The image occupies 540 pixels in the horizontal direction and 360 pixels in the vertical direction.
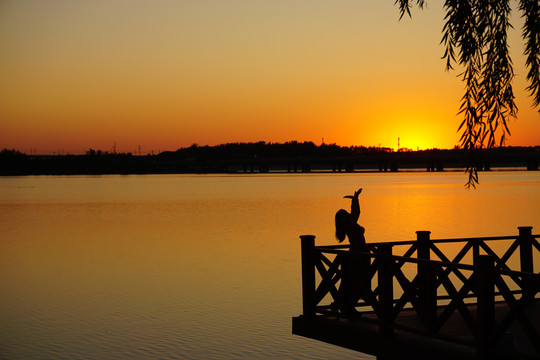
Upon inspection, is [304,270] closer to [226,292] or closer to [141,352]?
[141,352]

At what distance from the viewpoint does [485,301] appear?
28.6 feet

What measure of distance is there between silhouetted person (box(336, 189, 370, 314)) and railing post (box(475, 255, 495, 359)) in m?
2.56

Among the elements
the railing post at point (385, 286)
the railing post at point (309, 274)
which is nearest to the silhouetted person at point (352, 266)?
the railing post at point (309, 274)

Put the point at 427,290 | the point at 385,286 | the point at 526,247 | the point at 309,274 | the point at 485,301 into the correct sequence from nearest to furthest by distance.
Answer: the point at 485,301 → the point at 385,286 → the point at 427,290 → the point at 309,274 → the point at 526,247

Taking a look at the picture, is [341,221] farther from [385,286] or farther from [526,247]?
[526,247]

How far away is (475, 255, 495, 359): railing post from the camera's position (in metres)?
8.66

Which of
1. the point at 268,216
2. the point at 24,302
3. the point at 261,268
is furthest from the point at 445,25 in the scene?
the point at 268,216

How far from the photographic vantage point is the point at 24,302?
24875 mm

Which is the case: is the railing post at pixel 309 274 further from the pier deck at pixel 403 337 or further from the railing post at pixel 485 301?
the railing post at pixel 485 301

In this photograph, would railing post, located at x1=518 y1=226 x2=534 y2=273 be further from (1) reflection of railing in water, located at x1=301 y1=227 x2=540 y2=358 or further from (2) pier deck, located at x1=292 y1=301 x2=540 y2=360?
(2) pier deck, located at x1=292 y1=301 x2=540 y2=360

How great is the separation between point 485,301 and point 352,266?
303cm

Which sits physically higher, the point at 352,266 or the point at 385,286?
the point at 352,266

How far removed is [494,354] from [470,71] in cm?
419

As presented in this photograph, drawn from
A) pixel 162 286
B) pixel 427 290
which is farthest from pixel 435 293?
pixel 162 286
